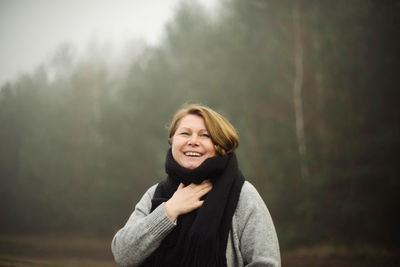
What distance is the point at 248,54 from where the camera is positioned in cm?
515

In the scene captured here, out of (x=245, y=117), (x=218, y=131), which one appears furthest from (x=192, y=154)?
(x=245, y=117)

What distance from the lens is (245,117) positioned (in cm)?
505

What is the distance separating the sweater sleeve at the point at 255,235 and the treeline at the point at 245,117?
3.69 meters

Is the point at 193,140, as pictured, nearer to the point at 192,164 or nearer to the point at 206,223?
the point at 192,164

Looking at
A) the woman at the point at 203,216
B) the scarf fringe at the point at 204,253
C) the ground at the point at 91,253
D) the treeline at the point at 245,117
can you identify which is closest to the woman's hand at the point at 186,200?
the woman at the point at 203,216

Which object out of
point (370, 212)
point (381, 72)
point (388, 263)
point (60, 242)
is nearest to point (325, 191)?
point (370, 212)

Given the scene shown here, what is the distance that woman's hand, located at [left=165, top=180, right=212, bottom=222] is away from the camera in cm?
115

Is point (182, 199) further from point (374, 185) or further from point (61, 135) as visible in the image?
point (61, 135)

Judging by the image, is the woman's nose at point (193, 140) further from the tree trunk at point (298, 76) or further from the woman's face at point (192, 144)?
the tree trunk at point (298, 76)

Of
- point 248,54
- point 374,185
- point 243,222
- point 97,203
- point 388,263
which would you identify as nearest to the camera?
point 243,222

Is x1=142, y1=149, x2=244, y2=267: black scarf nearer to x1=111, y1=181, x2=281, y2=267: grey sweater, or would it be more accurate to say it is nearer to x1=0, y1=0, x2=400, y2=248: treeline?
x1=111, y1=181, x2=281, y2=267: grey sweater

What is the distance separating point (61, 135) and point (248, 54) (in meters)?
3.88

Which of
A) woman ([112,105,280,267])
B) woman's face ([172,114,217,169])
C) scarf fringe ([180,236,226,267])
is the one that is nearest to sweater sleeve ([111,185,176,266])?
woman ([112,105,280,267])

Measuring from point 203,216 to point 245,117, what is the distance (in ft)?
13.2
